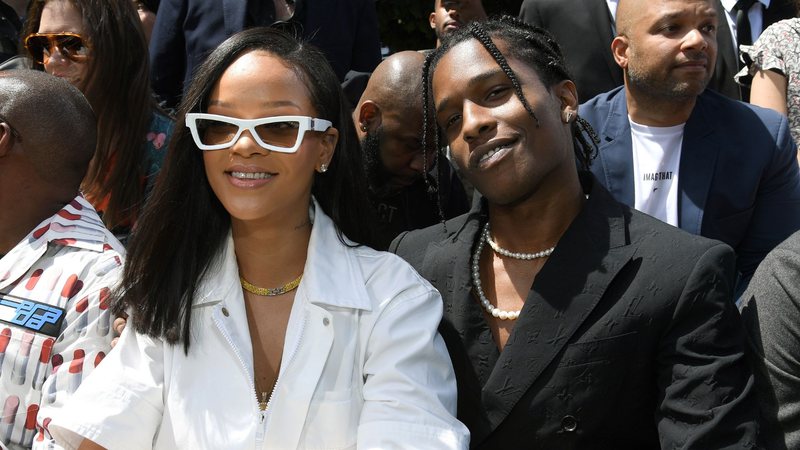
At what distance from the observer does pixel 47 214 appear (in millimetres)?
3242

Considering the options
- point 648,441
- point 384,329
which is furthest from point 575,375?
point 384,329

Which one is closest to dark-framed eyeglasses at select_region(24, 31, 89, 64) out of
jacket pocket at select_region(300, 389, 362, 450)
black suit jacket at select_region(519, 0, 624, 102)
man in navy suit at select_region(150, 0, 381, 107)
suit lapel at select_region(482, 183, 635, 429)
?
man in navy suit at select_region(150, 0, 381, 107)

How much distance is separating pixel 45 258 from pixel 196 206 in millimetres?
509

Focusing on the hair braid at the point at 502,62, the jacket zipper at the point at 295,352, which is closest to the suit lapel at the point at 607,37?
the hair braid at the point at 502,62

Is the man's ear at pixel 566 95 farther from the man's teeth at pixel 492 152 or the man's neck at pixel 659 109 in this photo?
the man's neck at pixel 659 109

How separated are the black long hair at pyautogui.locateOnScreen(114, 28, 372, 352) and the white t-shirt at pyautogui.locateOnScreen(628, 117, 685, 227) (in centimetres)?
124

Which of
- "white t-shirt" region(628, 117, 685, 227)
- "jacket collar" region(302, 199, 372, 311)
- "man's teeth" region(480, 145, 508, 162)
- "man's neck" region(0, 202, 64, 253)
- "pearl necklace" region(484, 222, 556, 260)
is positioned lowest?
"white t-shirt" region(628, 117, 685, 227)

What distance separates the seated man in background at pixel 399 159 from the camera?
4012 mm

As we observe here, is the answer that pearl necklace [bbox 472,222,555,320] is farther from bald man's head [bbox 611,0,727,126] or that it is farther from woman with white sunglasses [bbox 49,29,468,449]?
bald man's head [bbox 611,0,727,126]

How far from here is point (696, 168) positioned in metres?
3.67

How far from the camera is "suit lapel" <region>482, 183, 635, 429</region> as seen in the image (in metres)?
2.65

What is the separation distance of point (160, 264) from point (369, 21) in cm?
282

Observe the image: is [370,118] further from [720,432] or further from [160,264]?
[720,432]

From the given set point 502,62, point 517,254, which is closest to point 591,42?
point 502,62
